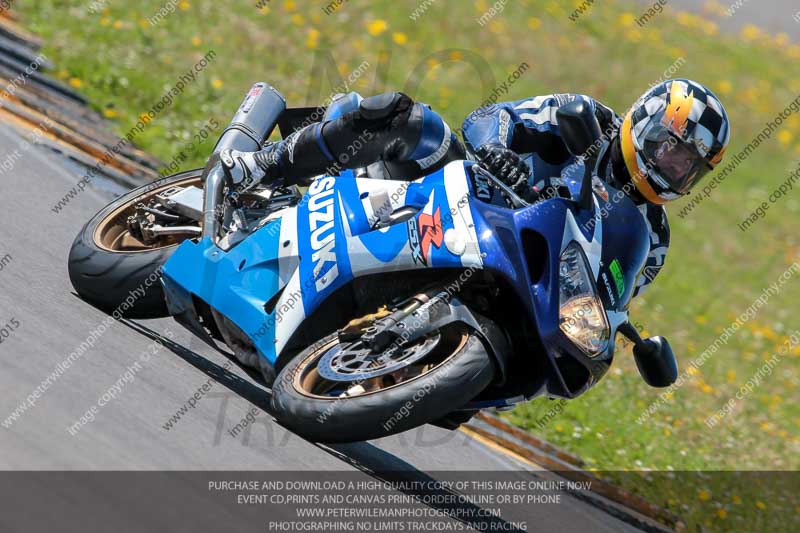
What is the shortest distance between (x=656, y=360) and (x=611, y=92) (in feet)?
36.8

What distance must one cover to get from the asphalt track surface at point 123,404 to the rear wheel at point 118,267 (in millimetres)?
98

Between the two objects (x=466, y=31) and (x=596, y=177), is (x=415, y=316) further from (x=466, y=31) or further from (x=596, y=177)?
(x=466, y=31)

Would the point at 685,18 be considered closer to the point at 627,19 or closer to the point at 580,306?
the point at 627,19

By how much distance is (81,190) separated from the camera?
26.8 feet

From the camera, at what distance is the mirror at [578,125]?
4.53m

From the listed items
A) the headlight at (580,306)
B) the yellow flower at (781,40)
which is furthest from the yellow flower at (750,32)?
the headlight at (580,306)

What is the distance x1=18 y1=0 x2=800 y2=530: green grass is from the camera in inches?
349

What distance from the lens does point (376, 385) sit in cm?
505

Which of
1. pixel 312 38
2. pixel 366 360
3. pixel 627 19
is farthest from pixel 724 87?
pixel 366 360

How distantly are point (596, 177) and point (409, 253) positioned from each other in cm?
98

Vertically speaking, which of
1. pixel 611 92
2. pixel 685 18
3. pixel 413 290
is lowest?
pixel 685 18

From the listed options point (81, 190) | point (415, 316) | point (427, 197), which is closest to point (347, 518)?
point (415, 316)

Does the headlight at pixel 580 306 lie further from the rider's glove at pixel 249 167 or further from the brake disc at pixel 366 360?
the rider's glove at pixel 249 167

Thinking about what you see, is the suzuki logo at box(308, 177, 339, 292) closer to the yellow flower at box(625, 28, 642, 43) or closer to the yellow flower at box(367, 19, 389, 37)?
the yellow flower at box(367, 19, 389, 37)
